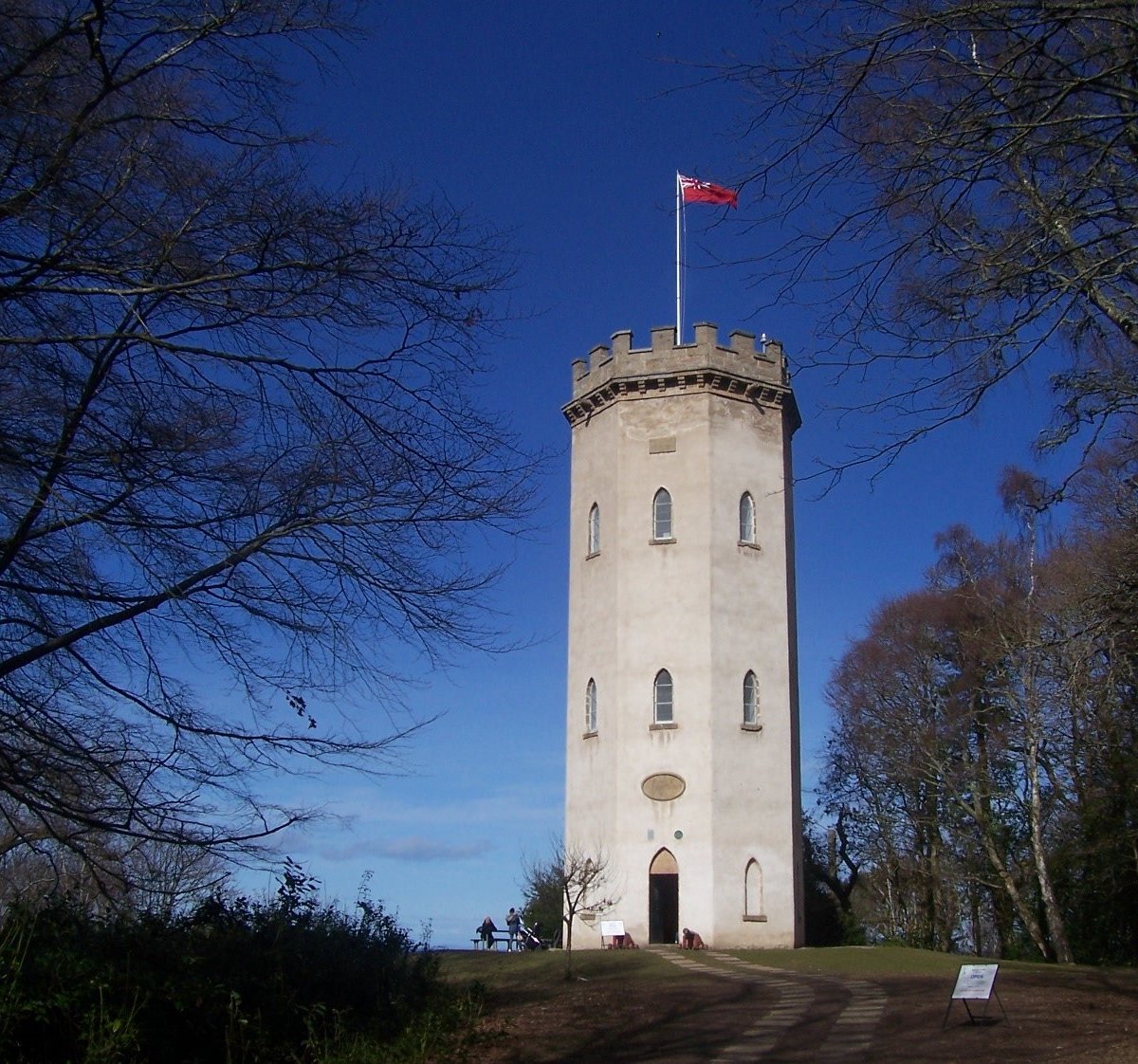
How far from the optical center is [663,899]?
3164 cm

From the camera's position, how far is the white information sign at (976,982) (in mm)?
14203

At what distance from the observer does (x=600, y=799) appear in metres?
31.1

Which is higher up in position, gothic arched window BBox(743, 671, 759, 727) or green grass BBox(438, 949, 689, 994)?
gothic arched window BBox(743, 671, 759, 727)

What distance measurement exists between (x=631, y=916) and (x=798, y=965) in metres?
5.56

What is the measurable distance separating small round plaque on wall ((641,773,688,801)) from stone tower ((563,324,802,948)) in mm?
37

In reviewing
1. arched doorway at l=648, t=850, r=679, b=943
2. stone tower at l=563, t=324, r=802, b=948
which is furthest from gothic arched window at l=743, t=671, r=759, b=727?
arched doorway at l=648, t=850, r=679, b=943

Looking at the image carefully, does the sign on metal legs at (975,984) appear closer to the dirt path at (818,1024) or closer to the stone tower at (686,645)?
the dirt path at (818,1024)

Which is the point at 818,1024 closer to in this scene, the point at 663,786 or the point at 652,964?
the point at 652,964

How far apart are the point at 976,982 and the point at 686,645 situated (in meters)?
16.9

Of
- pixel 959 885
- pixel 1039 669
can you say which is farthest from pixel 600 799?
pixel 959 885

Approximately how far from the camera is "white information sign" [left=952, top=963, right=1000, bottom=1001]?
46.6ft

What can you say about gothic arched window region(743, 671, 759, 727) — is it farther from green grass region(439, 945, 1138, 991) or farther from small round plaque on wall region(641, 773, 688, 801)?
green grass region(439, 945, 1138, 991)

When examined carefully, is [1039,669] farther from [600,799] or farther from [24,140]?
[24,140]

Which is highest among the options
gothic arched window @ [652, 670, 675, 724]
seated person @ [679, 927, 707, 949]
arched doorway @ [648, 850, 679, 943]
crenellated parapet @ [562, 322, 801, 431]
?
crenellated parapet @ [562, 322, 801, 431]
